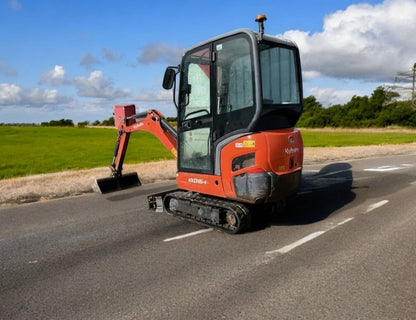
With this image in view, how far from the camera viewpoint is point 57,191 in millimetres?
9992

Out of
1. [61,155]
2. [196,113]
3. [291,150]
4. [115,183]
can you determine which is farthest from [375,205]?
[61,155]

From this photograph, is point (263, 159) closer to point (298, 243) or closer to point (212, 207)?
point (212, 207)

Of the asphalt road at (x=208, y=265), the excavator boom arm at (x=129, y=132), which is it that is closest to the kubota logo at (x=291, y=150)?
the asphalt road at (x=208, y=265)

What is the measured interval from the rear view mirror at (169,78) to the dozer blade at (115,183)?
456cm

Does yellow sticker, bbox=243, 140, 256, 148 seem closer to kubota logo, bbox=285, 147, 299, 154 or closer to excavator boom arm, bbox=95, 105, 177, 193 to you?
kubota logo, bbox=285, 147, 299, 154

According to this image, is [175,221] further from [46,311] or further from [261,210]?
[46,311]

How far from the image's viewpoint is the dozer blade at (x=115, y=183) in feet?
32.4

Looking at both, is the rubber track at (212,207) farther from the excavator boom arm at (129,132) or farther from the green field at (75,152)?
the green field at (75,152)

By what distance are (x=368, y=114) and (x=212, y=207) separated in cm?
6933

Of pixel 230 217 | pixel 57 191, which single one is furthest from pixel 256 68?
pixel 57 191

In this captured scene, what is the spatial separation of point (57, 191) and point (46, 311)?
690 cm

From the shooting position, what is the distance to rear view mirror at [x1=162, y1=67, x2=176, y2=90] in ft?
20.9

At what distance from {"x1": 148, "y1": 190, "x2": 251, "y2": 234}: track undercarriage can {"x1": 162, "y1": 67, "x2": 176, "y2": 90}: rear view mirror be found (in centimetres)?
208

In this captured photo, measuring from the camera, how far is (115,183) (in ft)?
33.5
